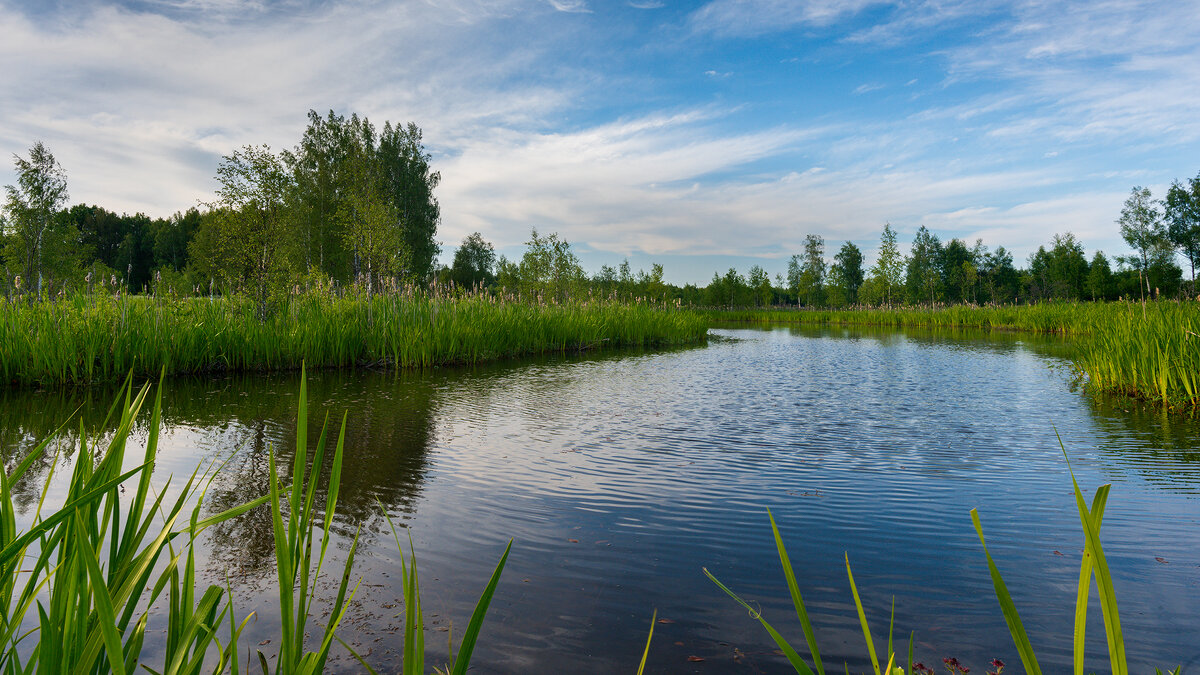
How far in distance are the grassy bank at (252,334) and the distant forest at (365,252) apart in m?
0.53

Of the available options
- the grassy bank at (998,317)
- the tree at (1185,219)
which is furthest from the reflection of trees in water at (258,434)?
the tree at (1185,219)

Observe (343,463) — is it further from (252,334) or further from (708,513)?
(252,334)

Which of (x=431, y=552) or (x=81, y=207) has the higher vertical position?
(x=81, y=207)

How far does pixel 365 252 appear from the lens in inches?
667

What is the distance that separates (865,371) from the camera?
463 inches

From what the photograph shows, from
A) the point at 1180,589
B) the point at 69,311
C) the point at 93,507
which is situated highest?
the point at 69,311

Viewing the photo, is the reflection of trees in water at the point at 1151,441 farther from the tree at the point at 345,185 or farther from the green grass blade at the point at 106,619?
the tree at the point at 345,185

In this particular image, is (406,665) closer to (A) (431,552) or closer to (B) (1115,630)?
(B) (1115,630)

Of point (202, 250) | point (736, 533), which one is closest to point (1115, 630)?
point (736, 533)

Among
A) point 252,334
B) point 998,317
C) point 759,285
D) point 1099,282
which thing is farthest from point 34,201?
point 1099,282

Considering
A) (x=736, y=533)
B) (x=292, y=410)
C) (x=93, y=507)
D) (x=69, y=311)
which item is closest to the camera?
(x=93, y=507)

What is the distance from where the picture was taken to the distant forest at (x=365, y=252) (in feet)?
37.3

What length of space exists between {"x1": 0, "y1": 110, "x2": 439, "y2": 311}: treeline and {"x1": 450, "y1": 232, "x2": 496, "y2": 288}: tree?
2485cm

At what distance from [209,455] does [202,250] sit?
171 feet
